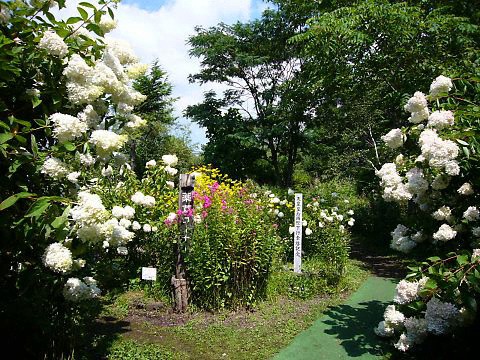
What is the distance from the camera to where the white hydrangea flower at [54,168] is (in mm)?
2109

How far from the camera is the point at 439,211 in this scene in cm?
318

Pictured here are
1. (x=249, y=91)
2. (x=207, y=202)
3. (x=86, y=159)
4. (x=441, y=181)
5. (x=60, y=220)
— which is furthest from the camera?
(x=249, y=91)

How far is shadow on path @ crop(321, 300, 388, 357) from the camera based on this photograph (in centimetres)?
400

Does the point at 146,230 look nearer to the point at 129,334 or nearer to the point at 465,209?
the point at 129,334

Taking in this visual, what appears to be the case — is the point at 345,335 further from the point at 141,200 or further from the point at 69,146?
the point at 69,146

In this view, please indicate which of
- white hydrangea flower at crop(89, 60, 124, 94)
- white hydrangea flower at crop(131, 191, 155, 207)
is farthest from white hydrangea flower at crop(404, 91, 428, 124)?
white hydrangea flower at crop(131, 191, 155, 207)

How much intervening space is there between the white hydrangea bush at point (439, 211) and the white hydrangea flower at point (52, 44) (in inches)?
97.5

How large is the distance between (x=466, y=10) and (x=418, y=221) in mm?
5566

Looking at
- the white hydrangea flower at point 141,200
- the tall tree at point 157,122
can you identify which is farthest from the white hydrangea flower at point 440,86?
the tall tree at point 157,122

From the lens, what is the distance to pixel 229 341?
418cm

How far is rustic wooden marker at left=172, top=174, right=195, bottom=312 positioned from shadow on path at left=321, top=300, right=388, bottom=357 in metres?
1.72

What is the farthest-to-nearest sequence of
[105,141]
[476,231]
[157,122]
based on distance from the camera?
[157,122] < [476,231] < [105,141]

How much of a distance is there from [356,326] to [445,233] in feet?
6.65

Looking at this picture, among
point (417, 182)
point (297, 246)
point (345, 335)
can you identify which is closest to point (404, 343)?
point (345, 335)
